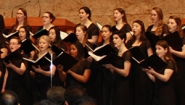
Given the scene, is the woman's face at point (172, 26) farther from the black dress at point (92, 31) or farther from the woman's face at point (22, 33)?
the woman's face at point (22, 33)

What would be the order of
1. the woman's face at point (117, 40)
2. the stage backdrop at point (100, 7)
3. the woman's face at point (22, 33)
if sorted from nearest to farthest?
the woman's face at point (117, 40), the woman's face at point (22, 33), the stage backdrop at point (100, 7)

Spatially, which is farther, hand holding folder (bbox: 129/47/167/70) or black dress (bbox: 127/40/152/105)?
black dress (bbox: 127/40/152/105)

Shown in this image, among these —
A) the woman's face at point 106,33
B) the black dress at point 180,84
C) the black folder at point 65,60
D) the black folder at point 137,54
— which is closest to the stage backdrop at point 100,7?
the woman's face at point 106,33

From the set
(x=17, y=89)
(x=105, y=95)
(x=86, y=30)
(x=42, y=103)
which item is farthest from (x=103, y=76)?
(x=42, y=103)

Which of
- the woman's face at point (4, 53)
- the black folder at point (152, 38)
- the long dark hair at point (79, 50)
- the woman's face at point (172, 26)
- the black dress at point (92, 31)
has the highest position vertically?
the woman's face at point (172, 26)

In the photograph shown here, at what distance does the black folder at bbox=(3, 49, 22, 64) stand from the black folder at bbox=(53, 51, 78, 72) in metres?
0.44

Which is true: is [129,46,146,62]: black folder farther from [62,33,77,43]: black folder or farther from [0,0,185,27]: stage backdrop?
[0,0,185,27]: stage backdrop

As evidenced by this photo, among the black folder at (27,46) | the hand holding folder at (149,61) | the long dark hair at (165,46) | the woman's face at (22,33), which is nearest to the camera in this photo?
the hand holding folder at (149,61)

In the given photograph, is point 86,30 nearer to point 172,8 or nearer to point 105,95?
point 105,95

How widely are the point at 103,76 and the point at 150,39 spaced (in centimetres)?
64

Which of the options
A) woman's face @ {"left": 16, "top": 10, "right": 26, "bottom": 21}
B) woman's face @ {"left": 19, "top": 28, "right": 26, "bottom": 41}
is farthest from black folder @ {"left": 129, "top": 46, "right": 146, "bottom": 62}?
woman's face @ {"left": 16, "top": 10, "right": 26, "bottom": 21}

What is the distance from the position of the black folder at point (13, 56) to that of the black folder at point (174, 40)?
150cm

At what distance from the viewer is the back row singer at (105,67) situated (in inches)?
191

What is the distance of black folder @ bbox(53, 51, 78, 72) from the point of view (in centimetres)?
484
